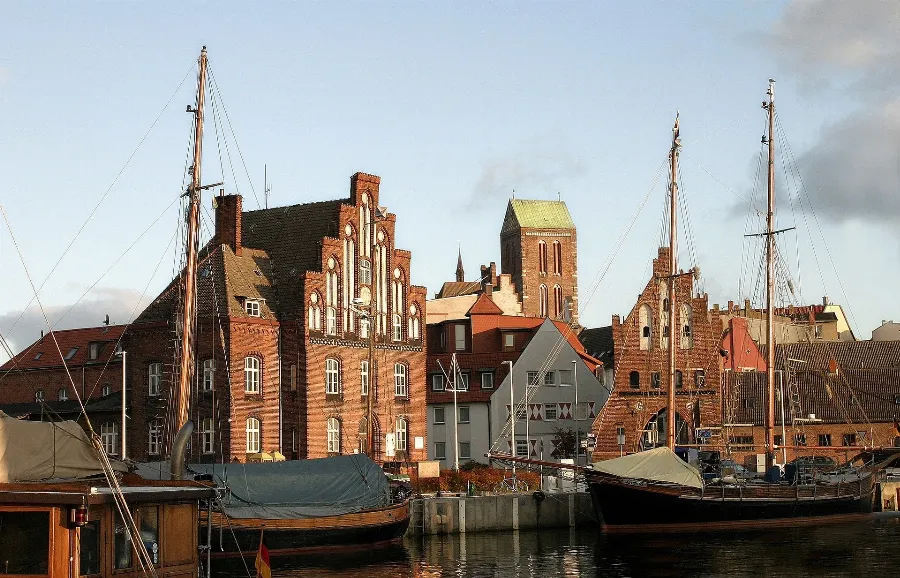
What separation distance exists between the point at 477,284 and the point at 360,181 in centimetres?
8927

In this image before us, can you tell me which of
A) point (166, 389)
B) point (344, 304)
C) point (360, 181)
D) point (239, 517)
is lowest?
point (239, 517)

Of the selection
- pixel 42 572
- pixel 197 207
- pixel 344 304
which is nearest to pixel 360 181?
pixel 344 304

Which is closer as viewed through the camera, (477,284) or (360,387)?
(360,387)

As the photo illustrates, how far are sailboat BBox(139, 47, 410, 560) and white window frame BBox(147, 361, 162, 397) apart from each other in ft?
67.0

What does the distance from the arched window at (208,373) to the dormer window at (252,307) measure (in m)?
3.78

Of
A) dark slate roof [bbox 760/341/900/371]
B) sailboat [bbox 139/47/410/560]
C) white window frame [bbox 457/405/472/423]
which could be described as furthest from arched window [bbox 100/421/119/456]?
dark slate roof [bbox 760/341/900/371]

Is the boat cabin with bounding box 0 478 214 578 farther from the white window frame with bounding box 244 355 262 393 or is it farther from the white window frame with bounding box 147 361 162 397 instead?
the white window frame with bounding box 147 361 162 397

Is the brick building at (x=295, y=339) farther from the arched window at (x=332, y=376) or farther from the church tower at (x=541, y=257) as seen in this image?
the church tower at (x=541, y=257)

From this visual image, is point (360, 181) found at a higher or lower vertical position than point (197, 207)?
higher

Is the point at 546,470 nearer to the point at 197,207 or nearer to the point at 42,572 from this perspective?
the point at 197,207

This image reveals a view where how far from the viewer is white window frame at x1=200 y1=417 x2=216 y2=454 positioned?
77.5m

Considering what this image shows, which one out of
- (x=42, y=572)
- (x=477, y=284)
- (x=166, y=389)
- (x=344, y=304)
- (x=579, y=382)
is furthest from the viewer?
(x=477, y=284)

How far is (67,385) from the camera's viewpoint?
95.5 metres

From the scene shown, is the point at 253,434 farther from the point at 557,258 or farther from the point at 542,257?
the point at 557,258
